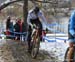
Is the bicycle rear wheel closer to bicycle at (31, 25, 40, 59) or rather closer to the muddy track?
bicycle at (31, 25, 40, 59)

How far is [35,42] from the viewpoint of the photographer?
28.5ft

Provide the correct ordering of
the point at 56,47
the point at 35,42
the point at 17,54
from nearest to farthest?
the point at 17,54, the point at 35,42, the point at 56,47

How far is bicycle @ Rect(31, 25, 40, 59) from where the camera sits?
850 centimetres

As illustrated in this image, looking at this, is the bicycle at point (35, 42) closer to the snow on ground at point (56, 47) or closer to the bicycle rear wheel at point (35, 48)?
the bicycle rear wheel at point (35, 48)

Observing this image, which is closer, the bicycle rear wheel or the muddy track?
the muddy track

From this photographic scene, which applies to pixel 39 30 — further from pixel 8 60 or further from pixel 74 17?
pixel 74 17

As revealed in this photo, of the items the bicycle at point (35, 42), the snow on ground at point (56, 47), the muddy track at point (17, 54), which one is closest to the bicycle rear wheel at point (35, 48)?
the bicycle at point (35, 42)

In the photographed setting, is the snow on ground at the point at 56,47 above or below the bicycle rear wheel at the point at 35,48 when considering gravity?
below

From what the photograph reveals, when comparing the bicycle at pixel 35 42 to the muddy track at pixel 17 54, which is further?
A: the bicycle at pixel 35 42

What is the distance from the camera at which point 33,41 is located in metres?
8.84

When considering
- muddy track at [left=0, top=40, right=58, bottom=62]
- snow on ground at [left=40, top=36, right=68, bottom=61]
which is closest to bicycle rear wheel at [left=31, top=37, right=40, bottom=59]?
muddy track at [left=0, top=40, right=58, bottom=62]

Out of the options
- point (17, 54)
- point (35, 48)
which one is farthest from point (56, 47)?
point (17, 54)

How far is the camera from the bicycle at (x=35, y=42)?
8.50 meters

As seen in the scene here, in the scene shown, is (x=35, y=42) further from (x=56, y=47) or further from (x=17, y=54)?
(x=56, y=47)
